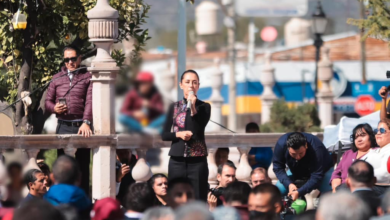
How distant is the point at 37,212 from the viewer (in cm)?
703

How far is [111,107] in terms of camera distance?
35.7 ft

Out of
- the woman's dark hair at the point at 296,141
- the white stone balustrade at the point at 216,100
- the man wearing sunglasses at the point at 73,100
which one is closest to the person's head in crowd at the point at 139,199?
the woman's dark hair at the point at 296,141

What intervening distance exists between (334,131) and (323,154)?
157 centimetres

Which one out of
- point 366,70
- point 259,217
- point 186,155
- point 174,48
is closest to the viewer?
point 259,217

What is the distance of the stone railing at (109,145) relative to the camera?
34.7ft

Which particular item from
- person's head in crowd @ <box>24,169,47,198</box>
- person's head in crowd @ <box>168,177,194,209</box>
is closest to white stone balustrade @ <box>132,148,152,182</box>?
person's head in crowd @ <box>24,169,47,198</box>

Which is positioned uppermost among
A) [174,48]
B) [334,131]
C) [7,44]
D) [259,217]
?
[174,48]

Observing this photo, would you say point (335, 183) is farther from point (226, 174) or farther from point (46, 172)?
point (46, 172)

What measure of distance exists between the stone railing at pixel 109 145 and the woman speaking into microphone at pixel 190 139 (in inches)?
24.0

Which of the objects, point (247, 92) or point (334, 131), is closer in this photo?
point (334, 131)

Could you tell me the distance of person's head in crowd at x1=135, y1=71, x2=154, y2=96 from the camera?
976 cm

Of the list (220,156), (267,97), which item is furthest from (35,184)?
(267,97)

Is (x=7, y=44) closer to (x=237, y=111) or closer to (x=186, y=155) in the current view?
(x=186, y=155)

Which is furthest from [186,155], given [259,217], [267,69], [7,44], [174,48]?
[174,48]
